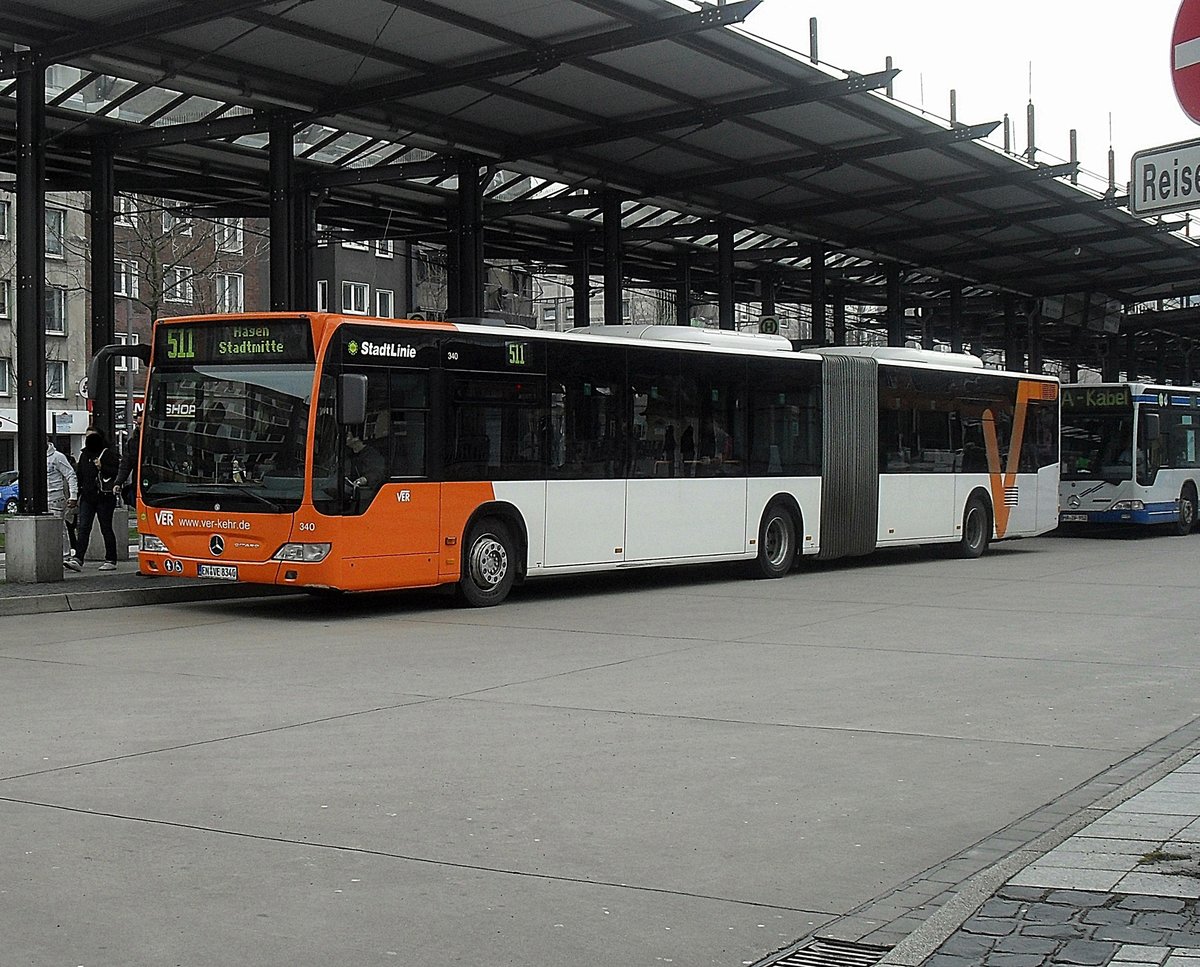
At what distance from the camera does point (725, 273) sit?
108 feet

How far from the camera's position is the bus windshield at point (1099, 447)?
109 ft

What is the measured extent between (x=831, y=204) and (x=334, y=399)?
16693mm

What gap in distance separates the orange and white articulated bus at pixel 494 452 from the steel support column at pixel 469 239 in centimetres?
630

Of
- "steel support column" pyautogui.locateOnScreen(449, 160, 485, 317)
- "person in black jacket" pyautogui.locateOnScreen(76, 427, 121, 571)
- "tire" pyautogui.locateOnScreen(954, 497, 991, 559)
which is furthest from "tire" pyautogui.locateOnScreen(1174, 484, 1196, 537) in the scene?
"person in black jacket" pyautogui.locateOnScreen(76, 427, 121, 571)

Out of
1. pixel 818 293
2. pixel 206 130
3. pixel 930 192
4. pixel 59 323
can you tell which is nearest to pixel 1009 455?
pixel 930 192

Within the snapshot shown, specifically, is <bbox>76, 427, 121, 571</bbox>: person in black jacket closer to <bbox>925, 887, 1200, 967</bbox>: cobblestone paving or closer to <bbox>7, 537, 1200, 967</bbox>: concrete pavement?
<bbox>7, 537, 1200, 967</bbox>: concrete pavement

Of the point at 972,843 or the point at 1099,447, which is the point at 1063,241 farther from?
the point at 972,843

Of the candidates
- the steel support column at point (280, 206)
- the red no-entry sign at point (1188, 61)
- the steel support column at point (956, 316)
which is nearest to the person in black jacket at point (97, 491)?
the steel support column at point (280, 206)

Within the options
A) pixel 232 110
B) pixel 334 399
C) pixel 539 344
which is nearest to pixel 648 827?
pixel 334 399

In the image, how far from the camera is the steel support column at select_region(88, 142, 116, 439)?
22844 mm

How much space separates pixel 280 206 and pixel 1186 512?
819 inches

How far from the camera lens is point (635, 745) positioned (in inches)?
349

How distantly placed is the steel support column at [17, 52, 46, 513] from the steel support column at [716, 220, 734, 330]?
15.8 m

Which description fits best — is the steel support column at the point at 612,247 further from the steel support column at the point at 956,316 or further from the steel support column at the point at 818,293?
the steel support column at the point at 956,316
